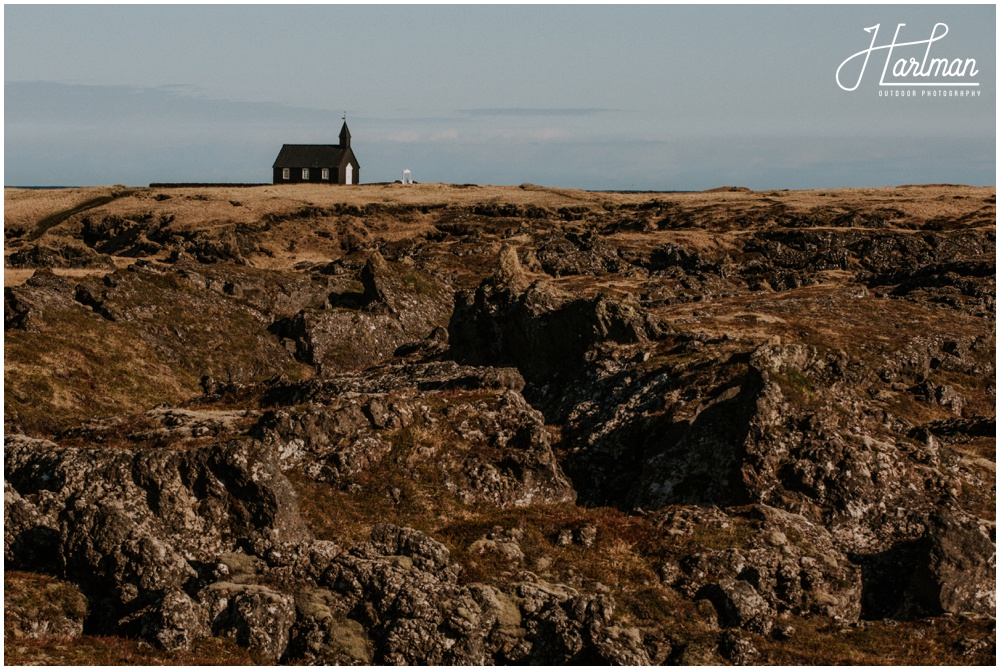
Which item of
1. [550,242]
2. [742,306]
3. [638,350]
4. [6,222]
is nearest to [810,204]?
[550,242]

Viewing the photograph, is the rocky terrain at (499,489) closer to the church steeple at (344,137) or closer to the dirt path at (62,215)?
the dirt path at (62,215)

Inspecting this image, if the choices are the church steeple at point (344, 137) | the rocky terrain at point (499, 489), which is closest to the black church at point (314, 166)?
the church steeple at point (344, 137)

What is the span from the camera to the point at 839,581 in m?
27.3

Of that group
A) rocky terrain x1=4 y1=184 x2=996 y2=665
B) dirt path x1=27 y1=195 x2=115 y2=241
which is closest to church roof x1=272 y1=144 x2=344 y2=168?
dirt path x1=27 y1=195 x2=115 y2=241

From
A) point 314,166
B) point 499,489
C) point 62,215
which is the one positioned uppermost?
point 314,166

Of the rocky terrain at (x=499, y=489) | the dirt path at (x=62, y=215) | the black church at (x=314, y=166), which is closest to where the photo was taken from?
the rocky terrain at (x=499, y=489)

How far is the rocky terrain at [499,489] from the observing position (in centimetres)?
2298

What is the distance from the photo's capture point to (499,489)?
32.3 meters

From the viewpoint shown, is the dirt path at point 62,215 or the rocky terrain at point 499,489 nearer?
the rocky terrain at point 499,489

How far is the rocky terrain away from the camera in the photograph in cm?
2298

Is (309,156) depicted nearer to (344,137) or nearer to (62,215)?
(344,137)

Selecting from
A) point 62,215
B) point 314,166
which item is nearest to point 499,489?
point 62,215

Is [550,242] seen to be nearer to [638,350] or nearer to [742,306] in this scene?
[742,306]

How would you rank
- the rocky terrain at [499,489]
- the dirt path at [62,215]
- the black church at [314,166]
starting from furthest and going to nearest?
the black church at [314,166] < the dirt path at [62,215] < the rocky terrain at [499,489]
